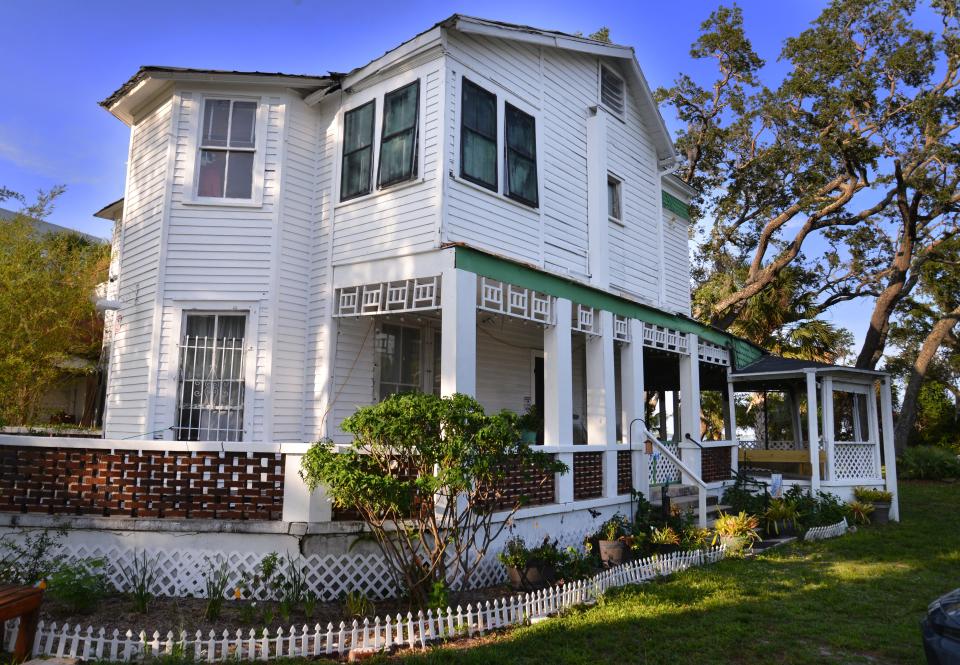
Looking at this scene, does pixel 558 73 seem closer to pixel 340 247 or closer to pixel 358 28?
pixel 358 28

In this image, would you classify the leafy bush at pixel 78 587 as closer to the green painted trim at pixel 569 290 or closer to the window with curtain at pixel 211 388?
the window with curtain at pixel 211 388

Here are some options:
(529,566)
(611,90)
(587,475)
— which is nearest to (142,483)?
(529,566)

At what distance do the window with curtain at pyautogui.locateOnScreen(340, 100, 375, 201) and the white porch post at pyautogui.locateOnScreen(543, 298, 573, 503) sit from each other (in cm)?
352

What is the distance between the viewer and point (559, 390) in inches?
393

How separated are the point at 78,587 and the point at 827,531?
472 inches

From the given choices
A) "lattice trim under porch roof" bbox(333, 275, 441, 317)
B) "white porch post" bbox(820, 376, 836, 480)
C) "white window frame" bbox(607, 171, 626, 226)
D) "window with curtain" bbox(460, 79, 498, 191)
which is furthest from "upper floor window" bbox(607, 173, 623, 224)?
"white porch post" bbox(820, 376, 836, 480)

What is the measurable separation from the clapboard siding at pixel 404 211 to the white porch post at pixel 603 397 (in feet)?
12.0

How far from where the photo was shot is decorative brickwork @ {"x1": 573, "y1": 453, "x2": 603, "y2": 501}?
10312mm

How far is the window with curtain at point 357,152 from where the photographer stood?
1039 centimetres

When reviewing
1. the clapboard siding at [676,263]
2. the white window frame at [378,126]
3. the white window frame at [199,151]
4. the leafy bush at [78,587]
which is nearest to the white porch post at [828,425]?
the clapboard siding at [676,263]

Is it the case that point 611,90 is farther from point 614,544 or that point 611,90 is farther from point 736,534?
point 614,544

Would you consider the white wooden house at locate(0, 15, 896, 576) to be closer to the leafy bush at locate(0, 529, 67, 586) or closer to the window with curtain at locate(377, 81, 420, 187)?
the window with curtain at locate(377, 81, 420, 187)

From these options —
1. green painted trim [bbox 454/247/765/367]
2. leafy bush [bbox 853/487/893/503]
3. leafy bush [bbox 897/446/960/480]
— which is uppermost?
green painted trim [bbox 454/247/765/367]

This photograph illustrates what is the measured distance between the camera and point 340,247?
10.5 metres
